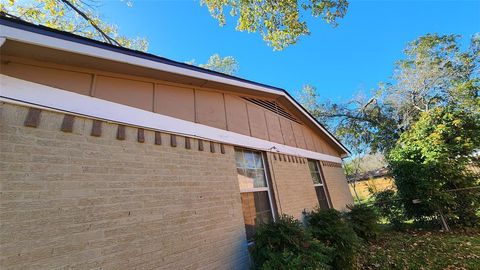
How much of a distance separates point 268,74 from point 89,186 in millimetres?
14268

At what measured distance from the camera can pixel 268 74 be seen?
15555 mm

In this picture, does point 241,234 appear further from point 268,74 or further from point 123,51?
point 268,74

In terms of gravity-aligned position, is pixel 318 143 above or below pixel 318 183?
above

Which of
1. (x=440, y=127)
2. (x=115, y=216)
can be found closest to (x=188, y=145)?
(x=115, y=216)

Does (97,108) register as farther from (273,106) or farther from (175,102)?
(273,106)

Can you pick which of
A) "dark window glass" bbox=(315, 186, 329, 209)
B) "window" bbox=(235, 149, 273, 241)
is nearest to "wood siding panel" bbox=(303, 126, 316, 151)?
"dark window glass" bbox=(315, 186, 329, 209)

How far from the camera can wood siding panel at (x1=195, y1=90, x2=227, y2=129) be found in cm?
475

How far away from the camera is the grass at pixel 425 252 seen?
17.3 feet

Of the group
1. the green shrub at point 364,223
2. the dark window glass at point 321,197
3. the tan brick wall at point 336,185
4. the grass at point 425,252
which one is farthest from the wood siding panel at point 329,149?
the grass at point 425,252

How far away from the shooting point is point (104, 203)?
275 cm

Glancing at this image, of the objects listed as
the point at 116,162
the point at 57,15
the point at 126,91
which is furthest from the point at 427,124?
the point at 57,15

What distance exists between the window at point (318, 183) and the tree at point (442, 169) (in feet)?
11.2

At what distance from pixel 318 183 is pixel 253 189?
4378mm

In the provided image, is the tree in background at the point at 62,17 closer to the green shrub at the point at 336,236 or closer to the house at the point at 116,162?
the house at the point at 116,162
